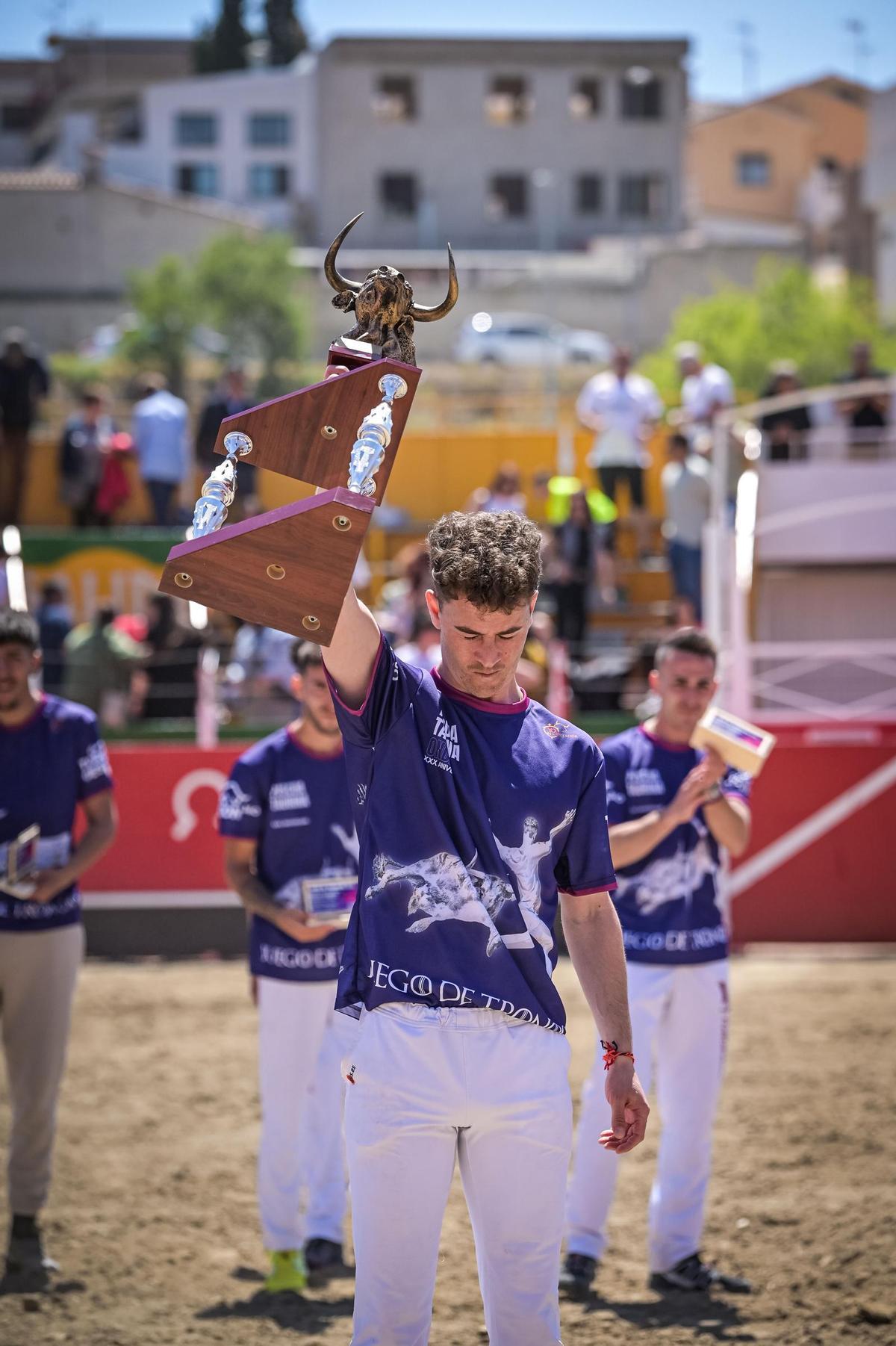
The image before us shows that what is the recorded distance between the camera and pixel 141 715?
1341 centimetres

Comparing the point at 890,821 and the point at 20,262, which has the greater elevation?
the point at 20,262

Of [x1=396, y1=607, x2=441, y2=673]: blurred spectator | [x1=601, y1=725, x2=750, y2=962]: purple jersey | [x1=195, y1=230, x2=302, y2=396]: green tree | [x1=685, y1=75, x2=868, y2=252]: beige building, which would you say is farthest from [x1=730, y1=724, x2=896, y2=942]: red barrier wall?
[x1=685, y1=75, x2=868, y2=252]: beige building

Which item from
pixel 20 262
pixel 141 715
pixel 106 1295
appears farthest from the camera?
pixel 20 262

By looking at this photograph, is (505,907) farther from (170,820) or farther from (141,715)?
(141,715)

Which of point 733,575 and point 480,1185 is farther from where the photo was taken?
point 733,575

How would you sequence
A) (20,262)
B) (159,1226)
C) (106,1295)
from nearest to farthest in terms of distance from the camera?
(106,1295)
(159,1226)
(20,262)

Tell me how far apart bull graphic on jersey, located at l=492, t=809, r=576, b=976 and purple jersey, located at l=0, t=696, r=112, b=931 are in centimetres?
297

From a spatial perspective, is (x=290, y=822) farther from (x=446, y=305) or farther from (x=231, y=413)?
(x=231, y=413)

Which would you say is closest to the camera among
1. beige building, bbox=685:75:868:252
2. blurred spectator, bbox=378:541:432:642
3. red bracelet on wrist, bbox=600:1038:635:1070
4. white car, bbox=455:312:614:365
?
red bracelet on wrist, bbox=600:1038:635:1070

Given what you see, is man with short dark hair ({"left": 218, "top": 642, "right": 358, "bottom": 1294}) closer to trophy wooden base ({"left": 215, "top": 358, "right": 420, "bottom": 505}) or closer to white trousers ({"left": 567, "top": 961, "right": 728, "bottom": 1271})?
white trousers ({"left": 567, "top": 961, "right": 728, "bottom": 1271})

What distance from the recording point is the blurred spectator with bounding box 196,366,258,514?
1622 cm

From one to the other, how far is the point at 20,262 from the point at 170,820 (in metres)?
36.1

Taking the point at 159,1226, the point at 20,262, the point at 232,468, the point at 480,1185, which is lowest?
the point at 159,1226

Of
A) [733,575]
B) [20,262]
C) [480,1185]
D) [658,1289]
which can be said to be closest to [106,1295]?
[658,1289]
